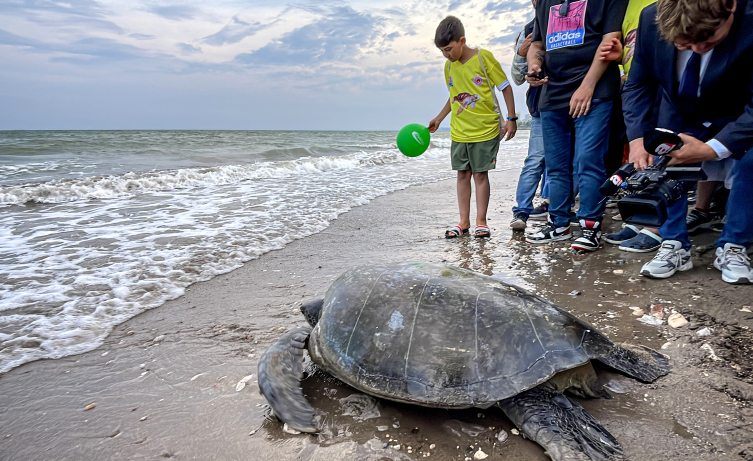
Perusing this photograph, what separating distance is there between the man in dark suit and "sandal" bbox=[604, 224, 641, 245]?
801 millimetres

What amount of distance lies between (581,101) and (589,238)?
1.23m

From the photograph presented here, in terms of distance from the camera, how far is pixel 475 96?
442cm

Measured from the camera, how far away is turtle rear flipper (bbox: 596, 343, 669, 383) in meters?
1.80

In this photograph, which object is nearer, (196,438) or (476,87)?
(196,438)

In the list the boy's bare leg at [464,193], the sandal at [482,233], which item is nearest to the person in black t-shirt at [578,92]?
the sandal at [482,233]

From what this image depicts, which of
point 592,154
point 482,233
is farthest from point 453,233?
point 592,154

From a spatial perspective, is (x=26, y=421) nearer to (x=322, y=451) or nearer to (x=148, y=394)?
(x=148, y=394)

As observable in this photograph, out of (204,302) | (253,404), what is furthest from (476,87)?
(253,404)

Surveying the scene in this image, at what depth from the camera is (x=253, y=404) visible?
203 cm

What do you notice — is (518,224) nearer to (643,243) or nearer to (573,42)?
(643,243)

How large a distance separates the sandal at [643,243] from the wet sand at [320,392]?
132 mm

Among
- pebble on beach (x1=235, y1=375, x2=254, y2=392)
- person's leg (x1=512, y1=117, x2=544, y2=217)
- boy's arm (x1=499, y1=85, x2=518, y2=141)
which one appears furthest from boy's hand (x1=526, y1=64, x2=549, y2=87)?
pebble on beach (x1=235, y1=375, x2=254, y2=392)

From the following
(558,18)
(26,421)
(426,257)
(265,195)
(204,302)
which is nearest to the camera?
(26,421)

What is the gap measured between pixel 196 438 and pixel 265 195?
21.3 feet
